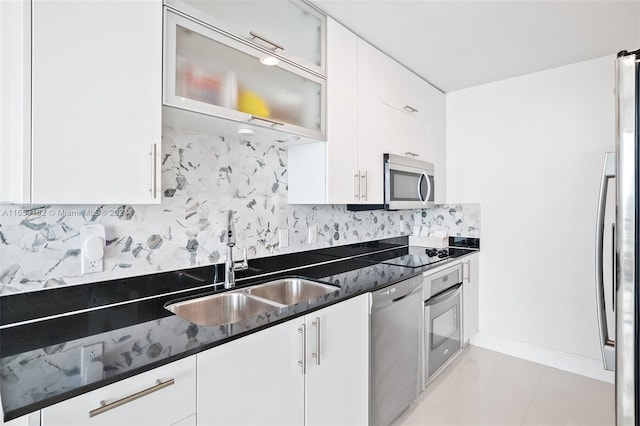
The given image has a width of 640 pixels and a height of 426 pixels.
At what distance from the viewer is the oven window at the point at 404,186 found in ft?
7.73

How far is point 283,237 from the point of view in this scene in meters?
2.10

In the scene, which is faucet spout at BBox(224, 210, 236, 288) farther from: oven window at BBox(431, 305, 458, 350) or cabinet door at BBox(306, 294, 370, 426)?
oven window at BBox(431, 305, 458, 350)

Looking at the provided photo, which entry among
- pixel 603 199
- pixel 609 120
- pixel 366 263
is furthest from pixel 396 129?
pixel 609 120

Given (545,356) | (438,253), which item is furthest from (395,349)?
(545,356)

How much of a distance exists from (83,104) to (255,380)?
1.08 metres

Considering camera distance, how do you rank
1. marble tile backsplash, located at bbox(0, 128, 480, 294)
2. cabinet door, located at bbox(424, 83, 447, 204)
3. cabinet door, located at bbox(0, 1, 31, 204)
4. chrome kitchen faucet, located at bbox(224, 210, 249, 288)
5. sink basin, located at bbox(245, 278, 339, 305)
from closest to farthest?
cabinet door, located at bbox(0, 1, 31, 204) → marble tile backsplash, located at bbox(0, 128, 480, 294) → chrome kitchen faucet, located at bbox(224, 210, 249, 288) → sink basin, located at bbox(245, 278, 339, 305) → cabinet door, located at bbox(424, 83, 447, 204)

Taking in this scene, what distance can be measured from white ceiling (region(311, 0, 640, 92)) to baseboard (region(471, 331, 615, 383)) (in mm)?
2300

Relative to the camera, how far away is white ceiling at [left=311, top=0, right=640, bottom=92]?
1.84 metres

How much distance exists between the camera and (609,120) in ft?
8.14

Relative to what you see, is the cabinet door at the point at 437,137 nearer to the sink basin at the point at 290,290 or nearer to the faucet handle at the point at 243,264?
the sink basin at the point at 290,290

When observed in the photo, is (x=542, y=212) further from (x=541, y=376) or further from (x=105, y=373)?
(x=105, y=373)

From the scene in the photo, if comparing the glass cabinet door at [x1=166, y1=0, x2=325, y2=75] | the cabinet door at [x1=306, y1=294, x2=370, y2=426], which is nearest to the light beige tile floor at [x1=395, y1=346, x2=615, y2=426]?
the cabinet door at [x1=306, y1=294, x2=370, y2=426]

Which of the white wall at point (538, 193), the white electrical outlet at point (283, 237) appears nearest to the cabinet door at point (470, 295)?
the white wall at point (538, 193)

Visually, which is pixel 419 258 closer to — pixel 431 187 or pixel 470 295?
pixel 431 187
